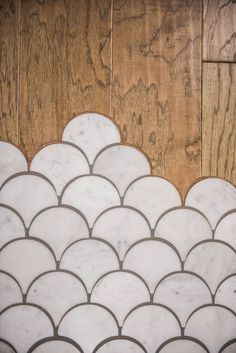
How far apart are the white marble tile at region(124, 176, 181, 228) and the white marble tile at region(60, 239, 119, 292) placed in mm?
208

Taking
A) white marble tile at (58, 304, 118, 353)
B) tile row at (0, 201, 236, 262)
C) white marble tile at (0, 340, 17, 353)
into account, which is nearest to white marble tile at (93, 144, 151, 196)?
tile row at (0, 201, 236, 262)

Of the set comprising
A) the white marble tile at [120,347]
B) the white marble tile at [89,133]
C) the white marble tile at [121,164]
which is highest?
the white marble tile at [89,133]

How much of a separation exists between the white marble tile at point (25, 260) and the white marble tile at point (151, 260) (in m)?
0.32

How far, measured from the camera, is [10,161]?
1.52 metres

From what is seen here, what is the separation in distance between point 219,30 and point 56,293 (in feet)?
4.14

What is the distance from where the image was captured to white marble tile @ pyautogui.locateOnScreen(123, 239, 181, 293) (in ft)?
5.06

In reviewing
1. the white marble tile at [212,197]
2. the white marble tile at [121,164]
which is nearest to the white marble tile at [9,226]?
the white marble tile at [121,164]

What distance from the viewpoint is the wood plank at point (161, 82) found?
1.56m

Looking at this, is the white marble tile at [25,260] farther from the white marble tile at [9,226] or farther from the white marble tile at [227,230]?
the white marble tile at [227,230]

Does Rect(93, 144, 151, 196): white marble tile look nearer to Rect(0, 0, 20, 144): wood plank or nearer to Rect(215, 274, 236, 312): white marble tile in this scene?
Rect(0, 0, 20, 144): wood plank

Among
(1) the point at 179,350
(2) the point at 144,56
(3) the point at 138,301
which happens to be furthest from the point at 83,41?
(1) the point at 179,350

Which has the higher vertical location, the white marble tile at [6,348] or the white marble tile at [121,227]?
the white marble tile at [121,227]

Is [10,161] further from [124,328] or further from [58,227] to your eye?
[124,328]

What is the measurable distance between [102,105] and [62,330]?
914 mm
